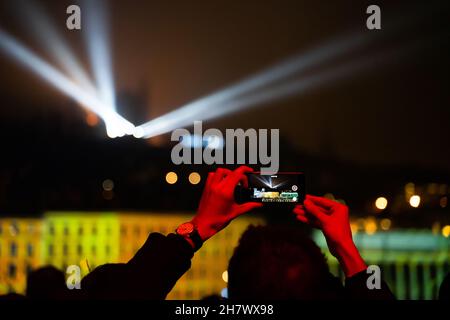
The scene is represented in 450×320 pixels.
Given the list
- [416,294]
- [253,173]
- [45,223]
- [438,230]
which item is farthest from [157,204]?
[253,173]

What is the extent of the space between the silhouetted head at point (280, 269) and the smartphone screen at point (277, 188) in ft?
1.43

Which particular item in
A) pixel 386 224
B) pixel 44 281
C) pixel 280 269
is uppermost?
pixel 280 269

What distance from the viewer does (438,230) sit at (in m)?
13.1

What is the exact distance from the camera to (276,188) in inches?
76.3

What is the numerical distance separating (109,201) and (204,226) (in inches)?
447

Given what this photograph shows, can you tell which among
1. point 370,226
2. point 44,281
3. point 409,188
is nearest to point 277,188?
point 44,281

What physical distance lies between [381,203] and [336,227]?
12238 mm

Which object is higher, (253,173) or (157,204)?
(253,173)

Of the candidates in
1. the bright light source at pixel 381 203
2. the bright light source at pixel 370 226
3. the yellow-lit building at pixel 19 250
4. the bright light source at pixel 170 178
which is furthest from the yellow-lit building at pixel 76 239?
the bright light source at pixel 381 203

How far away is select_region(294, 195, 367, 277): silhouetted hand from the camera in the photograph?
1.57 meters

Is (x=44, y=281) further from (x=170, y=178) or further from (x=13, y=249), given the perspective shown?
(x=13, y=249)

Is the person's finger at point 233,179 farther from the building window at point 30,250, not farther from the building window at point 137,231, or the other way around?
the building window at point 30,250

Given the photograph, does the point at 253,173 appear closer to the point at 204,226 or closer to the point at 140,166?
the point at 204,226
